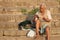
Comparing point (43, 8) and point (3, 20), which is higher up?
point (43, 8)

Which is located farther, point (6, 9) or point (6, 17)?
point (6, 9)

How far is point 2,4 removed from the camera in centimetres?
1011

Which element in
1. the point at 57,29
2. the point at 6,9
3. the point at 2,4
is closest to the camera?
the point at 57,29

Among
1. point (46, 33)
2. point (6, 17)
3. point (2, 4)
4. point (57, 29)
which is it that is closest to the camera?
point (46, 33)

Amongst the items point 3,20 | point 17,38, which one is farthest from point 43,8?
point 3,20

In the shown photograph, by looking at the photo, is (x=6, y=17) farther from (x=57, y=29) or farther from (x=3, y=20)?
(x=57, y=29)

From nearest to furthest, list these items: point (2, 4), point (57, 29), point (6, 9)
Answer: point (57, 29)
point (6, 9)
point (2, 4)

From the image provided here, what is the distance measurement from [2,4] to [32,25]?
240 centimetres

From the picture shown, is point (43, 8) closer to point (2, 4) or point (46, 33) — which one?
point (46, 33)

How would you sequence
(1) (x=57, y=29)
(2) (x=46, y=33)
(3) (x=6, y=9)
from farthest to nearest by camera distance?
(3) (x=6, y=9)
(1) (x=57, y=29)
(2) (x=46, y=33)

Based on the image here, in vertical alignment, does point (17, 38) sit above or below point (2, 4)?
below

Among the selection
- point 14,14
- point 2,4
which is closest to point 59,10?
point 14,14

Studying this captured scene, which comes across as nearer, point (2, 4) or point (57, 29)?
point (57, 29)

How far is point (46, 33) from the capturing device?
7.49m
